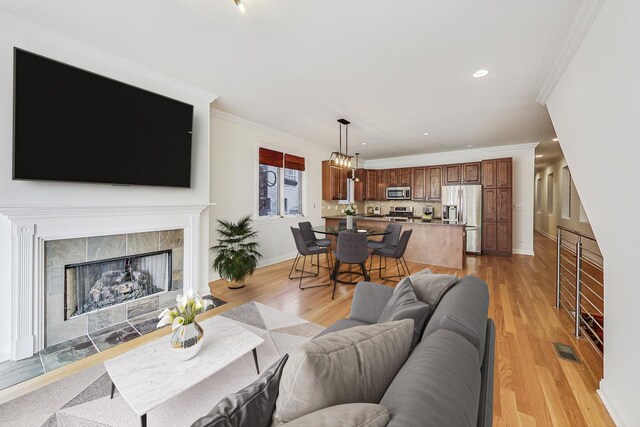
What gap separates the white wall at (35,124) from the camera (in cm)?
203

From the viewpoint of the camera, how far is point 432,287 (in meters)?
1.49

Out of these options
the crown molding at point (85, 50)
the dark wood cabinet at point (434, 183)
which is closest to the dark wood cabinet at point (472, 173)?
the dark wood cabinet at point (434, 183)

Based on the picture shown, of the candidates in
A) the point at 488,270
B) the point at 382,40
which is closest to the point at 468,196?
the point at 488,270

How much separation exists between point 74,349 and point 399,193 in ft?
23.1

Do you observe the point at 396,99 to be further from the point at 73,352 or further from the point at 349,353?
the point at 73,352

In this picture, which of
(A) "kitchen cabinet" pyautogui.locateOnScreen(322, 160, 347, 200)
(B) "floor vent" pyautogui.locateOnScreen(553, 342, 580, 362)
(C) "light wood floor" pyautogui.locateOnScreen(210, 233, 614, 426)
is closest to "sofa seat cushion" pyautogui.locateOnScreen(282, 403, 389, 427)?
(C) "light wood floor" pyautogui.locateOnScreen(210, 233, 614, 426)

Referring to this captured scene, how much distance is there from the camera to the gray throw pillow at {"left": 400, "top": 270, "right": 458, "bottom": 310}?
143 cm

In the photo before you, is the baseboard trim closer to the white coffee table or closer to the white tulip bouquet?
the white coffee table

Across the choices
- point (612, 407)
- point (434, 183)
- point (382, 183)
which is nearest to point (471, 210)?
point (434, 183)

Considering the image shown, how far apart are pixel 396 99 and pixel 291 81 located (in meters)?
1.47

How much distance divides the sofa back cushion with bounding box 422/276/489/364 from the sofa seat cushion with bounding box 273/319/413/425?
A: 265 mm

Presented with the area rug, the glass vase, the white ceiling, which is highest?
the white ceiling

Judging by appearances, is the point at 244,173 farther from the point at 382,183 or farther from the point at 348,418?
the point at 382,183

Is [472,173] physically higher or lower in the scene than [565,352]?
higher
